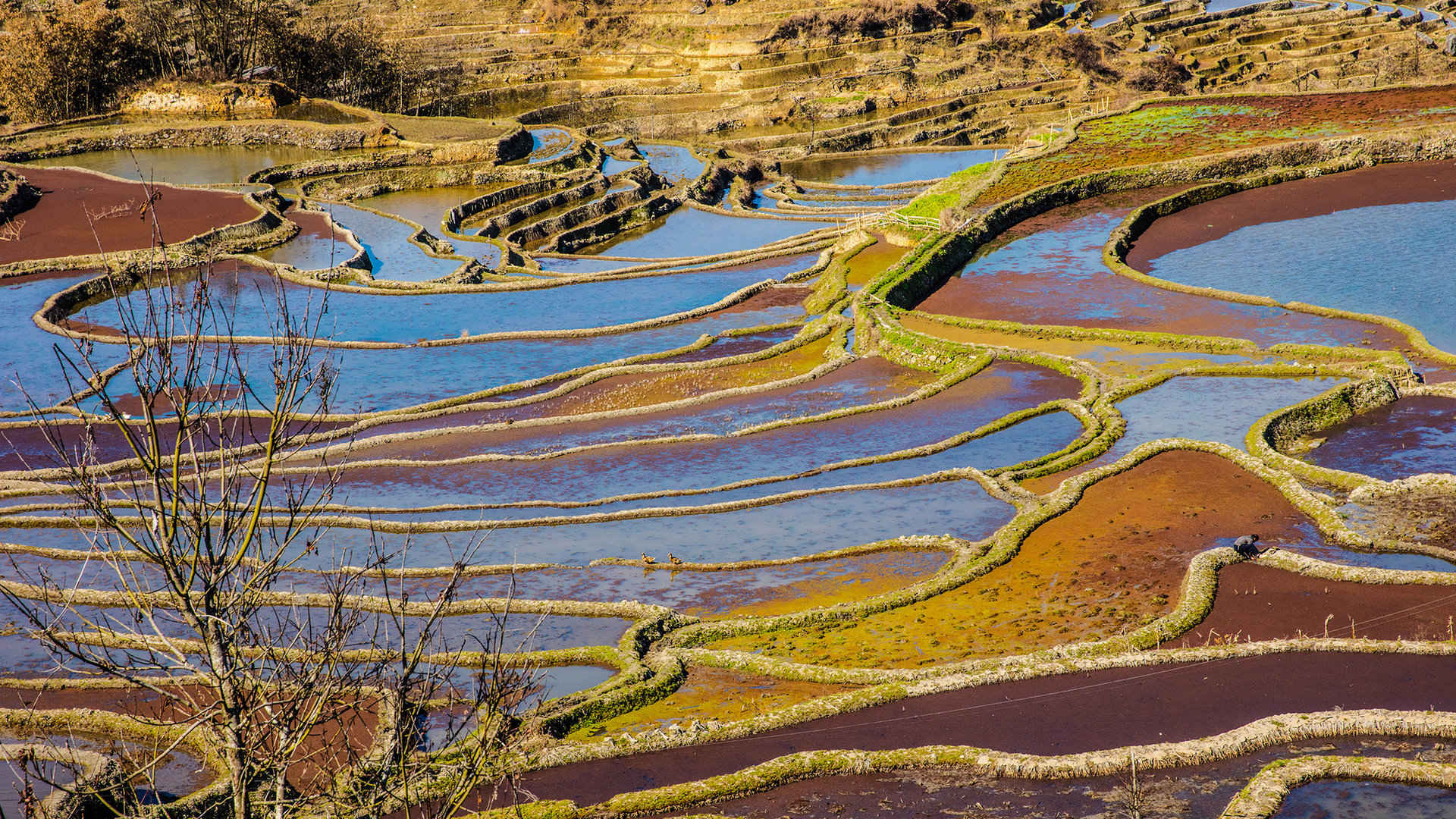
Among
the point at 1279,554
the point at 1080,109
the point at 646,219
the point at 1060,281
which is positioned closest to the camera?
the point at 1279,554

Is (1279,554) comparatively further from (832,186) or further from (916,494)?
(832,186)

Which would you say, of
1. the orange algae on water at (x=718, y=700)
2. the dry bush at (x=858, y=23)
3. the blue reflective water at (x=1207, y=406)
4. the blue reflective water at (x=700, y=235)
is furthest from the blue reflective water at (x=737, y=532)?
the dry bush at (x=858, y=23)

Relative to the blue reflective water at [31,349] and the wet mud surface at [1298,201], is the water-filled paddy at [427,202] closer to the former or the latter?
the blue reflective water at [31,349]

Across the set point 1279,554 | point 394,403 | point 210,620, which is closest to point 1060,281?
point 1279,554

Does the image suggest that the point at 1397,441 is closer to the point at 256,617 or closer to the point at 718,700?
the point at 718,700

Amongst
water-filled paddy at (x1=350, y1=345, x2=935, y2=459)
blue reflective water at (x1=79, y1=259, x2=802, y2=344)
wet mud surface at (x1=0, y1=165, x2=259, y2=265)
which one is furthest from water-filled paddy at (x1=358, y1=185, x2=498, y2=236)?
water-filled paddy at (x1=350, y1=345, x2=935, y2=459)

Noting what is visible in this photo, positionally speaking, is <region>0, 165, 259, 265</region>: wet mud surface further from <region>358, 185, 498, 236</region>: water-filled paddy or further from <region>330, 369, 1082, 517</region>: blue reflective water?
<region>330, 369, 1082, 517</region>: blue reflective water
